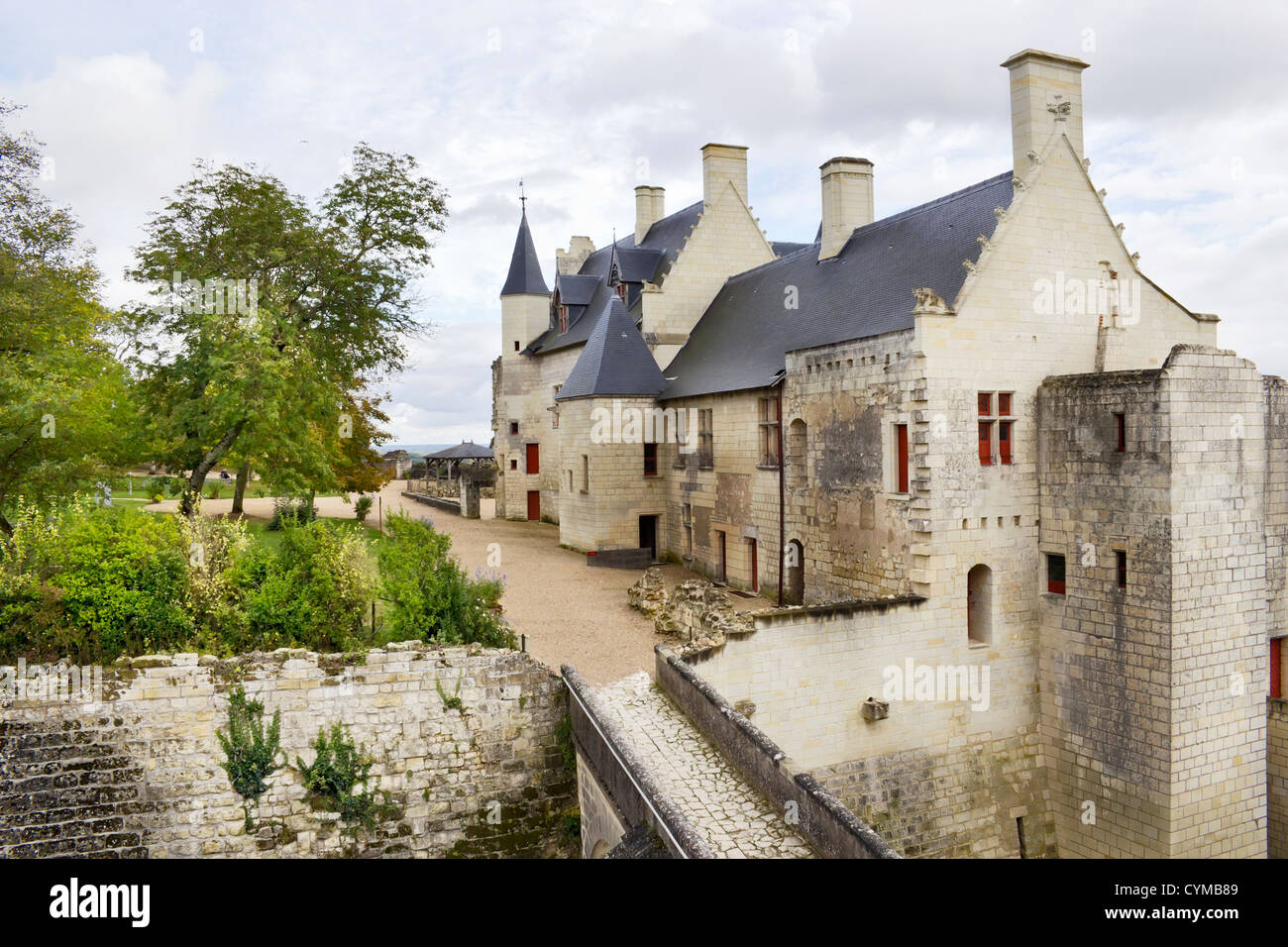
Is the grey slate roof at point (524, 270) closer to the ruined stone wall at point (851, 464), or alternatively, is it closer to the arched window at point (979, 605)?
the ruined stone wall at point (851, 464)

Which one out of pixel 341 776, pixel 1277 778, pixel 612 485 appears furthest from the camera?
pixel 612 485

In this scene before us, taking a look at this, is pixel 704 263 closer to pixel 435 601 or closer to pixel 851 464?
pixel 851 464

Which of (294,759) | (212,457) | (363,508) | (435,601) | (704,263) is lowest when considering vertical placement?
(294,759)

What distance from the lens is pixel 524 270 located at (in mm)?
36000

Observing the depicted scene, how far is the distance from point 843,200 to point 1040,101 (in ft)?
19.0

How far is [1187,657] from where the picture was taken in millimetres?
14727

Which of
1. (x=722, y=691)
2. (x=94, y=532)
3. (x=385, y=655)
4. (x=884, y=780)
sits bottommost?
(x=884, y=780)

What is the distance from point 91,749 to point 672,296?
64.9 feet

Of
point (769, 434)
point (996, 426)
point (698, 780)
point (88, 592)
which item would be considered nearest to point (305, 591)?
point (88, 592)

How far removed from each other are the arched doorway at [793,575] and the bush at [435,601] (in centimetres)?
726

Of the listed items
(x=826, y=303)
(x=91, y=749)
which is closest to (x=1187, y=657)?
(x=826, y=303)

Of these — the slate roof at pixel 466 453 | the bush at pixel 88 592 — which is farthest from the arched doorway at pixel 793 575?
the slate roof at pixel 466 453
